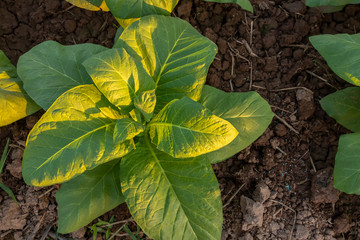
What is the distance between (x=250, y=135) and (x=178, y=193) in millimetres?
539

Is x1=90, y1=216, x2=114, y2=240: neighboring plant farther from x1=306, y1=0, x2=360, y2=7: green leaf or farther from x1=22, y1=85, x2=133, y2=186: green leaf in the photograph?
x1=306, y1=0, x2=360, y2=7: green leaf

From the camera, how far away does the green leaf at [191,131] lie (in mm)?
1729

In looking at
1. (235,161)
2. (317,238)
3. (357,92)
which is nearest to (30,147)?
(235,161)

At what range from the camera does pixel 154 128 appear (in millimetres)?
1976

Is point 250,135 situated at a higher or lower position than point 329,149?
higher

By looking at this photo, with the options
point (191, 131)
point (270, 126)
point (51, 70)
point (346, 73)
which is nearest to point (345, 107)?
point (346, 73)

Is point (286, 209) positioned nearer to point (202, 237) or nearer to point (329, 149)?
point (329, 149)

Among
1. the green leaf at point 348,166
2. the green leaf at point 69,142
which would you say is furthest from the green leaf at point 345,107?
the green leaf at point 69,142

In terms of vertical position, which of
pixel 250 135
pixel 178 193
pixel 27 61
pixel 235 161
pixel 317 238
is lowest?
pixel 317 238

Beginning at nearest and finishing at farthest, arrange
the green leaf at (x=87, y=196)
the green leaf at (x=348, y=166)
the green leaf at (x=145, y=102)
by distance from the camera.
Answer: the green leaf at (x=145, y=102) → the green leaf at (x=87, y=196) → the green leaf at (x=348, y=166)

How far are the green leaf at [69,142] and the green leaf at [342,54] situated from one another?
4.22 ft

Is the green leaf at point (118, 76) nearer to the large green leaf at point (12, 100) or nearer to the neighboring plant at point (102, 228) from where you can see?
the large green leaf at point (12, 100)

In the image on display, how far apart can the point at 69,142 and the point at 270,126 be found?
4.54ft

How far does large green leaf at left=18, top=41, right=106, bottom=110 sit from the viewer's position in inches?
81.4
